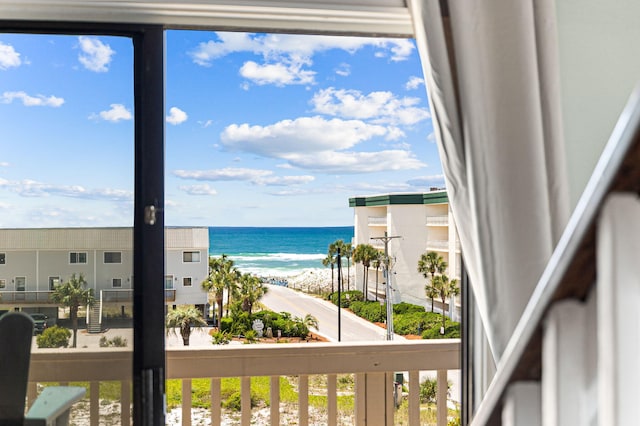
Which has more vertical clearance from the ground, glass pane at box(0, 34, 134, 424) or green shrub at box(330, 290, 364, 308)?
glass pane at box(0, 34, 134, 424)

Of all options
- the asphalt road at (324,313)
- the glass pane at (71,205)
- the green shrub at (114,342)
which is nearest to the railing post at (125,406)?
the glass pane at (71,205)

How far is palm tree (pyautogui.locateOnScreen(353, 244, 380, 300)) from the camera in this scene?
8.57 ft

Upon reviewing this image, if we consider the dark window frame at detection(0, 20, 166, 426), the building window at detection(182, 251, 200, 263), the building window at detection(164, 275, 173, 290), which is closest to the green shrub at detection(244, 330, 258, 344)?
the building window at detection(182, 251, 200, 263)

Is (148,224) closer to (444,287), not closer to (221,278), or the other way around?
(221,278)

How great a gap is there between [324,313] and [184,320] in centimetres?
69

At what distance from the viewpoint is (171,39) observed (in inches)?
99.0

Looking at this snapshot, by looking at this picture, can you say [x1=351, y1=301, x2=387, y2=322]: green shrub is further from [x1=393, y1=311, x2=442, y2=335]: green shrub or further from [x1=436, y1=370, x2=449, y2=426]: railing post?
[x1=436, y1=370, x2=449, y2=426]: railing post

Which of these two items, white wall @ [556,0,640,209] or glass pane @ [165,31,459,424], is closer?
white wall @ [556,0,640,209]

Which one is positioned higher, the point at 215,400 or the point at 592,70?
the point at 592,70

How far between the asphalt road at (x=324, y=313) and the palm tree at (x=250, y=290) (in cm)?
3

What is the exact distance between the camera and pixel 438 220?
242 centimetres

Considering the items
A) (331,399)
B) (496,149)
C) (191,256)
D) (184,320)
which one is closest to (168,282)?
(191,256)

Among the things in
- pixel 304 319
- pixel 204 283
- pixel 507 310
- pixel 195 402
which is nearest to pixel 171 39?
pixel 204 283

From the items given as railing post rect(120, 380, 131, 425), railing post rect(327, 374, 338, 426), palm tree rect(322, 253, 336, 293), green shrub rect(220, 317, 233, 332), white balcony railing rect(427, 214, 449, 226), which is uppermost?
white balcony railing rect(427, 214, 449, 226)
